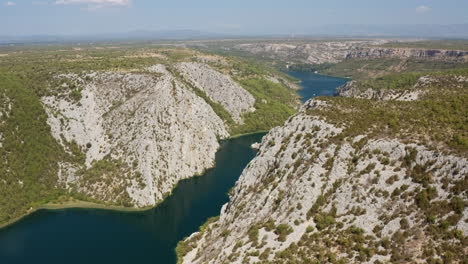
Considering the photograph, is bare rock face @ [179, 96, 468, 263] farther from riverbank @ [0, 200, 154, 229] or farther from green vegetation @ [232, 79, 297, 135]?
green vegetation @ [232, 79, 297, 135]

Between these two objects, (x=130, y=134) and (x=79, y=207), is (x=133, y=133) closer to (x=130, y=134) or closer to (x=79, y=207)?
(x=130, y=134)

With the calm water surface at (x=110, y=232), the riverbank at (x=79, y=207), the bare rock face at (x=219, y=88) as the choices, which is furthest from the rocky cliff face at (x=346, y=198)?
the bare rock face at (x=219, y=88)

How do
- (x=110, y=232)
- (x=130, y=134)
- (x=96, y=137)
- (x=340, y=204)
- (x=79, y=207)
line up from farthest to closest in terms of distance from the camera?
1. (x=96, y=137)
2. (x=130, y=134)
3. (x=79, y=207)
4. (x=110, y=232)
5. (x=340, y=204)

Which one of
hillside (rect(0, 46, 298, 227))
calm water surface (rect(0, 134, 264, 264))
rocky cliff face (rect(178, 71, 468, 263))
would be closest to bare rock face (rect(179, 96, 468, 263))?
rocky cliff face (rect(178, 71, 468, 263))

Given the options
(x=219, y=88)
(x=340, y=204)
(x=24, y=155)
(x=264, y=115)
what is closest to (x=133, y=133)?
(x=24, y=155)

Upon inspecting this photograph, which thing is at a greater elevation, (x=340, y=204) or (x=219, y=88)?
(x=219, y=88)

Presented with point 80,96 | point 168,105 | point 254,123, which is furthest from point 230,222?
point 254,123
